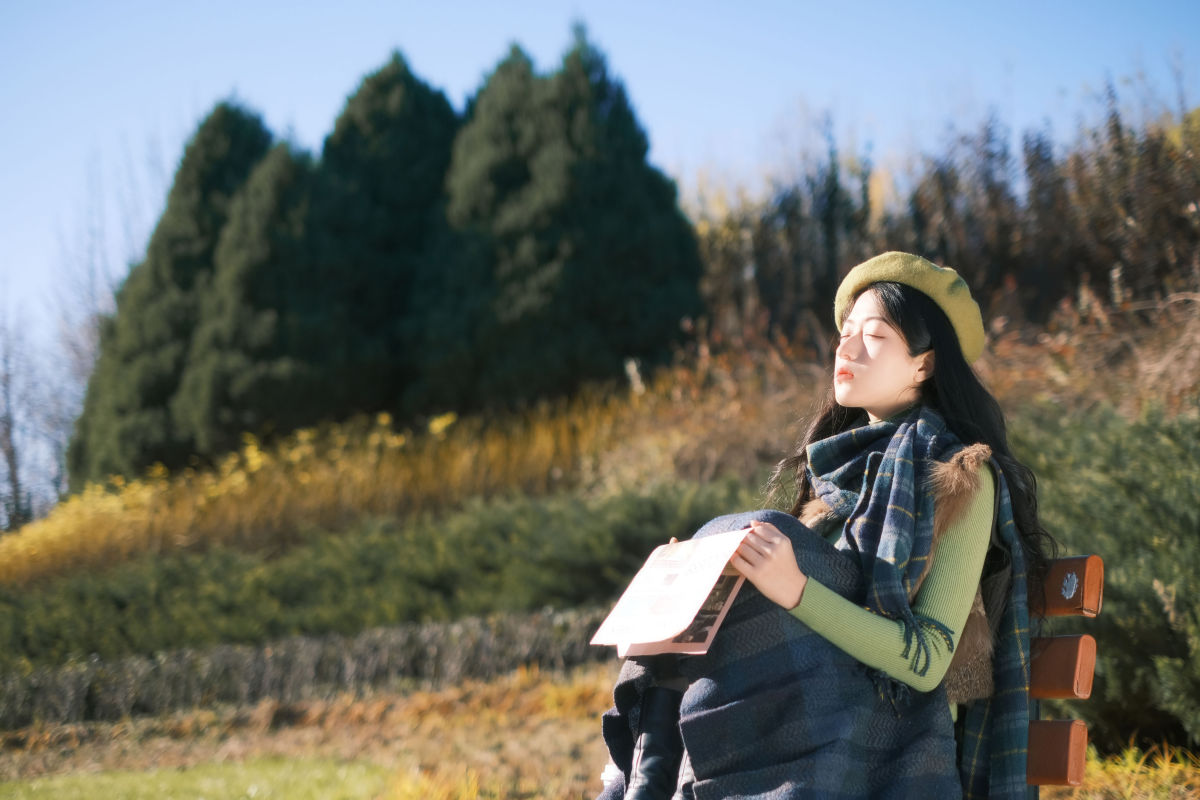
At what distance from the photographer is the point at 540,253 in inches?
408

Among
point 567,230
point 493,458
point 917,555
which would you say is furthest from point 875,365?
point 567,230

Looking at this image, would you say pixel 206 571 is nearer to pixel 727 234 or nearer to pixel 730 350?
pixel 730 350

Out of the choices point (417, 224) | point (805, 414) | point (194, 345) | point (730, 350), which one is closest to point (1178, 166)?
point (730, 350)

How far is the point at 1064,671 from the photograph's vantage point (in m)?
1.96

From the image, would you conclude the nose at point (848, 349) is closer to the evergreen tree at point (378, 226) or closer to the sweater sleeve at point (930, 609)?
the sweater sleeve at point (930, 609)

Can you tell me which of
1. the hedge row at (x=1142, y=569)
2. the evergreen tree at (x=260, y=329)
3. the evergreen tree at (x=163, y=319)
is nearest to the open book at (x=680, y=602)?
the hedge row at (x=1142, y=569)

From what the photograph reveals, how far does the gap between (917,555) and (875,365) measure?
16.8 inches

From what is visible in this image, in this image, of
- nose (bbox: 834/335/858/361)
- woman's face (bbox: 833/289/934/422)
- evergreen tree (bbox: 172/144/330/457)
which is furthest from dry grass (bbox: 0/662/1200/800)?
evergreen tree (bbox: 172/144/330/457)

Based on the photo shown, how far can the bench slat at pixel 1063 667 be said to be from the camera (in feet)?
6.35

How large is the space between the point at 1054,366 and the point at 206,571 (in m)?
5.39

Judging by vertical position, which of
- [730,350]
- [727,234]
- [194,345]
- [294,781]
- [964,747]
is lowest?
[294,781]

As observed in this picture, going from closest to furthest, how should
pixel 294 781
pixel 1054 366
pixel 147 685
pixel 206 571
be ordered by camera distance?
pixel 294 781
pixel 147 685
pixel 1054 366
pixel 206 571

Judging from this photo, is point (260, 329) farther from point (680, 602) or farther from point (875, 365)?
point (680, 602)

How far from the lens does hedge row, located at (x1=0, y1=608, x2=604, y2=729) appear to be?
4934mm
